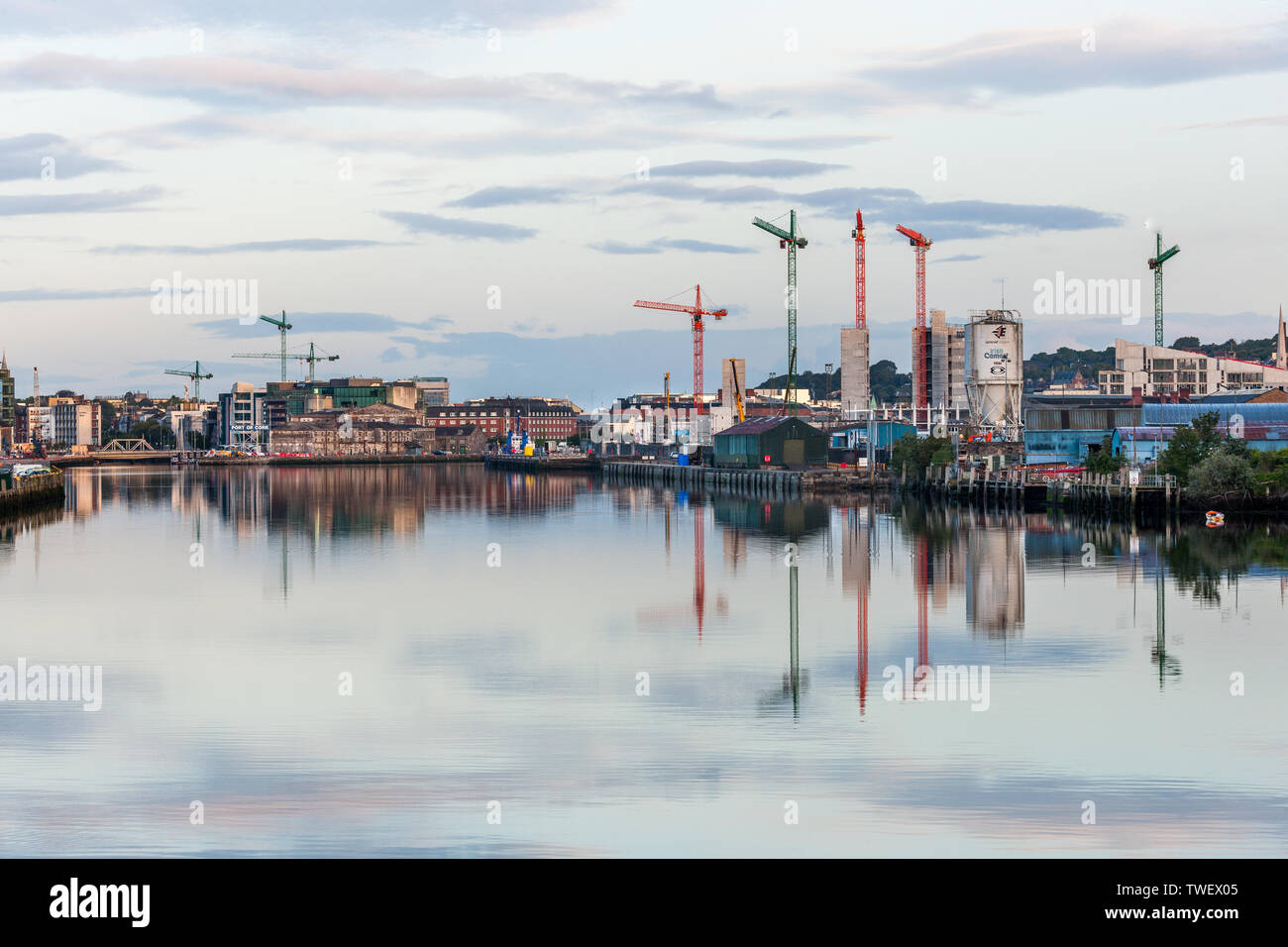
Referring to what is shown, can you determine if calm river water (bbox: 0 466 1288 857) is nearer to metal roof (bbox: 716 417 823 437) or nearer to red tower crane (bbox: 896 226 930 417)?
metal roof (bbox: 716 417 823 437)

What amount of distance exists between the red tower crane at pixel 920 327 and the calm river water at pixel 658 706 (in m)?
119

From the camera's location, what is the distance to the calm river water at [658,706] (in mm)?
14398

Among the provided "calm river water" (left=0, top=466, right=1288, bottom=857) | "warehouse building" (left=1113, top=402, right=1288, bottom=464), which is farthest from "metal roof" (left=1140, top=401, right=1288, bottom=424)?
"calm river water" (left=0, top=466, right=1288, bottom=857)

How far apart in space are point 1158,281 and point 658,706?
144 m

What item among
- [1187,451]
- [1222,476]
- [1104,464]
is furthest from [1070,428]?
[1222,476]

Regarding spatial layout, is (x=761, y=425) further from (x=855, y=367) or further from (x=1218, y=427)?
(x=855, y=367)

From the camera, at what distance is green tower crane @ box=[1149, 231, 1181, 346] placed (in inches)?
5846

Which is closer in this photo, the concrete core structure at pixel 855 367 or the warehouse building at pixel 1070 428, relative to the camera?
the warehouse building at pixel 1070 428

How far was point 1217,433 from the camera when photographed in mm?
62844

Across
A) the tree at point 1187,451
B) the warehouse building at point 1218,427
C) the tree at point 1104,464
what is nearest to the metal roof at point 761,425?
the warehouse building at point 1218,427

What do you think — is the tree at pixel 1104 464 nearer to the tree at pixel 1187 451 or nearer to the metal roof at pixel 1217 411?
the tree at pixel 1187 451

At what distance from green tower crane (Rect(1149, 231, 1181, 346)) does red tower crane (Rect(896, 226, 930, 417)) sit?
2507 centimetres

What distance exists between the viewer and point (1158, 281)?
151 m
